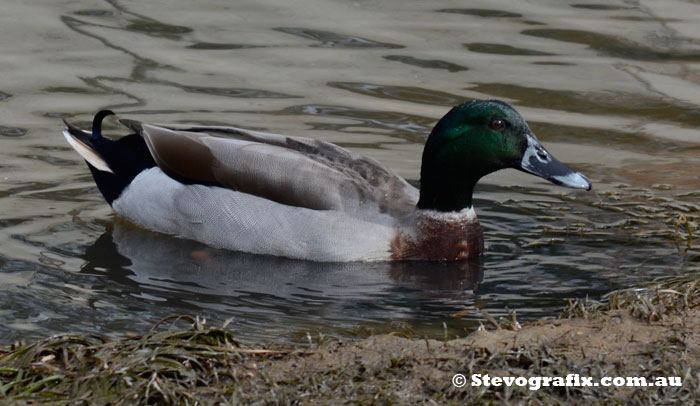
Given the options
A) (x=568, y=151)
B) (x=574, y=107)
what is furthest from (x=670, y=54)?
(x=568, y=151)

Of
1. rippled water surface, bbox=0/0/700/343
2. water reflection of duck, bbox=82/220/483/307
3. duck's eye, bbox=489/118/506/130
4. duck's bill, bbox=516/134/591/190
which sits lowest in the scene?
water reflection of duck, bbox=82/220/483/307

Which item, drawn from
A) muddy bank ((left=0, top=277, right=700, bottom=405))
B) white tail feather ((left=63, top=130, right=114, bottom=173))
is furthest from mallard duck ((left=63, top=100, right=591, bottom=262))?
muddy bank ((left=0, top=277, right=700, bottom=405))

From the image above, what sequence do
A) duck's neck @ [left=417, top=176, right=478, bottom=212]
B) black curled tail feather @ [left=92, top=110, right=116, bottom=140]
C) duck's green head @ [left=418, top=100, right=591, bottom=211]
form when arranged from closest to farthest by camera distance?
duck's green head @ [left=418, top=100, right=591, bottom=211]
duck's neck @ [left=417, top=176, right=478, bottom=212]
black curled tail feather @ [left=92, top=110, right=116, bottom=140]

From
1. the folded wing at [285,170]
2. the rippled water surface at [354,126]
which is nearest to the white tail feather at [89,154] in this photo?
the rippled water surface at [354,126]

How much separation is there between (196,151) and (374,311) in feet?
6.40

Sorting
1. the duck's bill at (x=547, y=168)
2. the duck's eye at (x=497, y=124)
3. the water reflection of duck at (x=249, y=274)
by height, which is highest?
the duck's eye at (x=497, y=124)

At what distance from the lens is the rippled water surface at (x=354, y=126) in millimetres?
6348

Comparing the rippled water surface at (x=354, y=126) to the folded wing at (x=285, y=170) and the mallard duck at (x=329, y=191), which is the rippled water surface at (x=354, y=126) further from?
the folded wing at (x=285, y=170)

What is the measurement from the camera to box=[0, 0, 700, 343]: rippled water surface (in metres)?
6.35

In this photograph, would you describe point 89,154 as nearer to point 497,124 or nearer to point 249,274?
point 249,274

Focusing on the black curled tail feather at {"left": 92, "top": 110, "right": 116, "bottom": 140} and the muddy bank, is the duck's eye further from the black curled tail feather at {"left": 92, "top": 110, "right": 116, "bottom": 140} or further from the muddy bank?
the black curled tail feather at {"left": 92, "top": 110, "right": 116, "bottom": 140}

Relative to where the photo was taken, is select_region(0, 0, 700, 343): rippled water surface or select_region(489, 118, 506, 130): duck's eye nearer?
select_region(0, 0, 700, 343): rippled water surface

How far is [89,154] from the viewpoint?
7934 mm

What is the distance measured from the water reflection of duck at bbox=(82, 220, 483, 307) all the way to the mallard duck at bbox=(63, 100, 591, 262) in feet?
0.36
